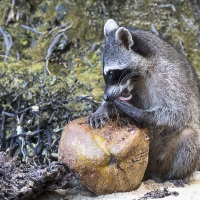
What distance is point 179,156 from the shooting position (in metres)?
5.65

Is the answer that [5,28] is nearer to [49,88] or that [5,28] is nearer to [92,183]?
[49,88]

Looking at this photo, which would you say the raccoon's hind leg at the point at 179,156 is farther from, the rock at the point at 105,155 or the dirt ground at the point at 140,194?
the rock at the point at 105,155

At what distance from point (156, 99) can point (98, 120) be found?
2.53 ft

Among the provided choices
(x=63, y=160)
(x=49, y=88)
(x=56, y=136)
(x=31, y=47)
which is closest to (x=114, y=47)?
(x=63, y=160)

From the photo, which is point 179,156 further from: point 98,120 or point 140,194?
point 98,120

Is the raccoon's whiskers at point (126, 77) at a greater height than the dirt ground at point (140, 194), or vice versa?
the raccoon's whiskers at point (126, 77)

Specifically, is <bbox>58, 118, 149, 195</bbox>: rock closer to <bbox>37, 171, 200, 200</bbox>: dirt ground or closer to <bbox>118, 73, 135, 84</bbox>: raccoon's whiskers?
<bbox>37, 171, 200, 200</bbox>: dirt ground

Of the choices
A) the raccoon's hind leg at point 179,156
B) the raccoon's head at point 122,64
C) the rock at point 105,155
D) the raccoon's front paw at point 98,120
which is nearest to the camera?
the rock at point 105,155

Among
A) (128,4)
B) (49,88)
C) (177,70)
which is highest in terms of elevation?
(128,4)

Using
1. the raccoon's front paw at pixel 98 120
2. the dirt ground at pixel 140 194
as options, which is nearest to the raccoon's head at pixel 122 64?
the raccoon's front paw at pixel 98 120

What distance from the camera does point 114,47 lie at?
564 centimetres

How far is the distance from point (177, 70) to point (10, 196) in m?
2.31

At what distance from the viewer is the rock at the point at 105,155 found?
15.7 feet

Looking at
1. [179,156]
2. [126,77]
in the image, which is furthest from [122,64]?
[179,156]
